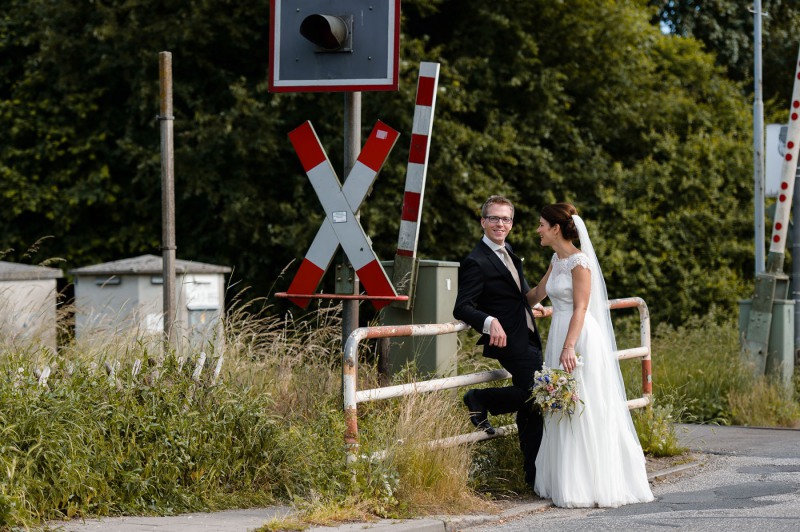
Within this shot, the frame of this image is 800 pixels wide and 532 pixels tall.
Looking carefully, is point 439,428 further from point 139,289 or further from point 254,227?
point 254,227

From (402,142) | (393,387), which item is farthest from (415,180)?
(402,142)

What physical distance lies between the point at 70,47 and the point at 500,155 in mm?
7631

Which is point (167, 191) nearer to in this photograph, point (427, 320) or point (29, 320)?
point (29, 320)

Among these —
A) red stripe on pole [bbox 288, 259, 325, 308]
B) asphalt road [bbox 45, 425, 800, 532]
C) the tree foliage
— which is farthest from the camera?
the tree foliage

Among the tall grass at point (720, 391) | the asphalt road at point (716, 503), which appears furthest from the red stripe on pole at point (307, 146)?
the tall grass at point (720, 391)

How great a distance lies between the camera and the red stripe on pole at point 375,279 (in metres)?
7.00

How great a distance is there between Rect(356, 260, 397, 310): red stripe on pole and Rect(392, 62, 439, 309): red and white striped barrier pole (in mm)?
342

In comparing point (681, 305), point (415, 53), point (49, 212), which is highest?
point (415, 53)

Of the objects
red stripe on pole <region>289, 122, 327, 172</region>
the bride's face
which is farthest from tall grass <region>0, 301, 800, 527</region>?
red stripe on pole <region>289, 122, 327, 172</region>

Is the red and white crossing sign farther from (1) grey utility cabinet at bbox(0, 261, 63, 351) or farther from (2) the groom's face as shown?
(1) grey utility cabinet at bbox(0, 261, 63, 351)

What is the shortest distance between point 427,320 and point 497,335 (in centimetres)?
82

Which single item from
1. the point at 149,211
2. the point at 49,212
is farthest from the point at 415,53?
the point at 49,212

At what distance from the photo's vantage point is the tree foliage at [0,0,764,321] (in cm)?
1942

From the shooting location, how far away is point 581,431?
7.06m
